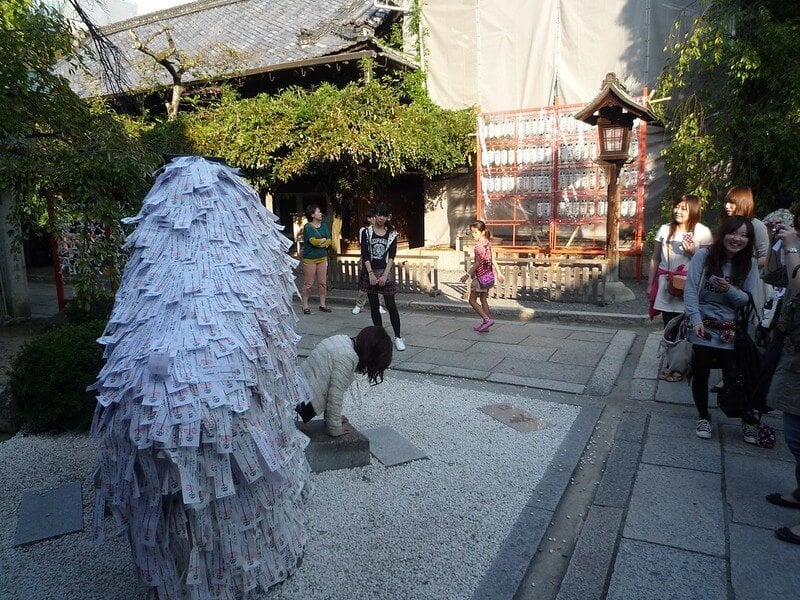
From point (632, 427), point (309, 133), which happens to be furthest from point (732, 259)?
point (309, 133)

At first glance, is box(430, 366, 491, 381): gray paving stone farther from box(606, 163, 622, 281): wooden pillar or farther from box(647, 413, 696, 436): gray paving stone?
box(606, 163, 622, 281): wooden pillar

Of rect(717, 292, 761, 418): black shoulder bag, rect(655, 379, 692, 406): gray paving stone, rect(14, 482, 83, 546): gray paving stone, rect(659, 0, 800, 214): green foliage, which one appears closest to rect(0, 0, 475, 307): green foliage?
rect(14, 482, 83, 546): gray paving stone

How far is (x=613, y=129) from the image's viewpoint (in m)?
8.15

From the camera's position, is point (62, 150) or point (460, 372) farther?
point (460, 372)

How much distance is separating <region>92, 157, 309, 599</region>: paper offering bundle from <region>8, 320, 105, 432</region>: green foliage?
7.36ft

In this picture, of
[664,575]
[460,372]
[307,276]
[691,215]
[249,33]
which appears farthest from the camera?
[249,33]

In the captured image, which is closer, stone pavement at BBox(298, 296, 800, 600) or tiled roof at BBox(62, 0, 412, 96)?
stone pavement at BBox(298, 296, 800, 600)

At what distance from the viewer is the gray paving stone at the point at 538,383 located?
511 cm

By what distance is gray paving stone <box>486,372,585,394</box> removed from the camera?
5.11 metres

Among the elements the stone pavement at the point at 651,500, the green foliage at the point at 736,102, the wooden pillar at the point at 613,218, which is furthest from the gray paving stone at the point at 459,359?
the green foliage at the point at 736,102

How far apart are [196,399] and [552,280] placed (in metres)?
7.40

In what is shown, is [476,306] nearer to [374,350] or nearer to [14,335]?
[374,350]

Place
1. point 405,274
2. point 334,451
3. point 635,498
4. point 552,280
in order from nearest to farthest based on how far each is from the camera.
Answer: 1. point 635,498
2. point 334,451
3. point 552,280
4. point 405,274

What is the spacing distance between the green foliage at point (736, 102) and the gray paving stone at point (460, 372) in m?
6.08
